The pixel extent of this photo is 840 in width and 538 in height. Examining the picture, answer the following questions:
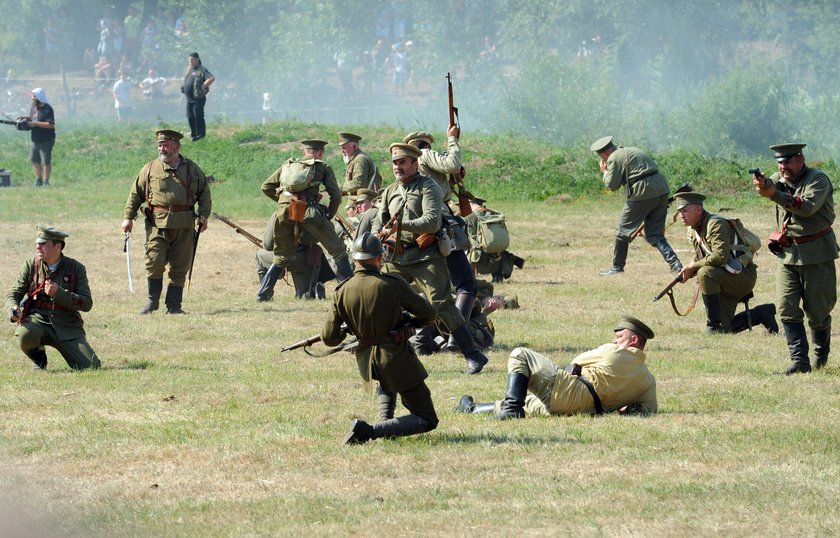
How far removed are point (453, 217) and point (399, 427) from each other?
3473 millimetres

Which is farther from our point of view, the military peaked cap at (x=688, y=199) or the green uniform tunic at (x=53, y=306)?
the military peaked cap at (x=688, y=199)

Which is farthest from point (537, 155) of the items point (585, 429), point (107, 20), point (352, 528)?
point (107, 20)

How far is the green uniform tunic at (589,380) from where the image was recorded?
9711 millimetres

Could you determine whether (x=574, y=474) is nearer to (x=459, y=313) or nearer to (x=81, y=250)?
(x=459, y=313)

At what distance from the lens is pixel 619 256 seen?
1928 centimetres

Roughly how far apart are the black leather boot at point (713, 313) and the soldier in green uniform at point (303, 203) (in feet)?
14.2

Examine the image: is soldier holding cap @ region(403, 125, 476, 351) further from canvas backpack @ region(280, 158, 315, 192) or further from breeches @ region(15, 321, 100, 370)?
breeches @ region(15, 321, 100, 370)

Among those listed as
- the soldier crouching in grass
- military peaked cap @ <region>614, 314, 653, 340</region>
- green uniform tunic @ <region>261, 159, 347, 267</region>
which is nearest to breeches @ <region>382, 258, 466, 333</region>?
the soldier crouching in grass

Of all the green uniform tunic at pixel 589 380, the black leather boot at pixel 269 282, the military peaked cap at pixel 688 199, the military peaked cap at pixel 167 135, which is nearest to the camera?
the green uniform tunic at pixel 589 380

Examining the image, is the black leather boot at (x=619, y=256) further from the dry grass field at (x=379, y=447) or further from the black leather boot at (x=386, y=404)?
the black leather boot at (x=386, y=404)

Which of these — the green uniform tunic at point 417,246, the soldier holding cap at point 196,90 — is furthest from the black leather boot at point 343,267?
the soldier holding cap at point 196,90

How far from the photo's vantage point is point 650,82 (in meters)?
60.0

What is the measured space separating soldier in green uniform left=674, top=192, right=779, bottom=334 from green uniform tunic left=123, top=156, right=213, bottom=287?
523cm

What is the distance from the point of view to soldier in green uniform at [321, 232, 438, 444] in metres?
8.68
